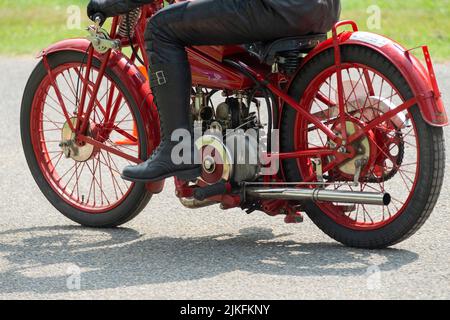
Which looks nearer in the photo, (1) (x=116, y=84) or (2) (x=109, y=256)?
(2) (x=109, y=256)

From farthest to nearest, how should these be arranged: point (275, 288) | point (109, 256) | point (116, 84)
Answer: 1. point (116, 84)
2. point (109, 256)
3. point (275, 288)

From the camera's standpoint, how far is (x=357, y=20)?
50.8 ft

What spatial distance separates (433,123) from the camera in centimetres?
610

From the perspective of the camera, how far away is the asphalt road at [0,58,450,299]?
5.91m

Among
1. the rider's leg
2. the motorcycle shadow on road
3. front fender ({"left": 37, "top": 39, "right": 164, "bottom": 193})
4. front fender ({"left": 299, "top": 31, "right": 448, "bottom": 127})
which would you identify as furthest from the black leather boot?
front fender ({"left": 299, "top": 31, "right": 448, "bottom": 127})

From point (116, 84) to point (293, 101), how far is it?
3.87ft

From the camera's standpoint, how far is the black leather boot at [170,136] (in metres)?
6.62

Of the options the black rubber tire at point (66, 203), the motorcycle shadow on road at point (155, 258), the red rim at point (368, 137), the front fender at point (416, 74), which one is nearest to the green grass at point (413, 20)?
the black rubber tire at point (66, 203)

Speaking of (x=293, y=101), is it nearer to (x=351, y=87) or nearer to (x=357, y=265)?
(x=351, y=87)

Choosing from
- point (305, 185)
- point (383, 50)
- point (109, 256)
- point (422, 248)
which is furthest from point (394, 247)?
point (109, 256)

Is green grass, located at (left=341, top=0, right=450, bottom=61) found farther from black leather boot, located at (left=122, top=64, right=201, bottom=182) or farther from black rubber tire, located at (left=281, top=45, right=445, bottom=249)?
black leather boot, located at (left=122, top=64, right=201, bottom=182)

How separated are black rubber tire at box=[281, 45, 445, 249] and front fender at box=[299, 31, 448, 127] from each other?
0.12 feet

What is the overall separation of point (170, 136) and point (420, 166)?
53.7 inches

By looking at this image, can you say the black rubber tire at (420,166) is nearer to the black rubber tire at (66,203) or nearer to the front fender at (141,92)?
the front fender at (141,92)
